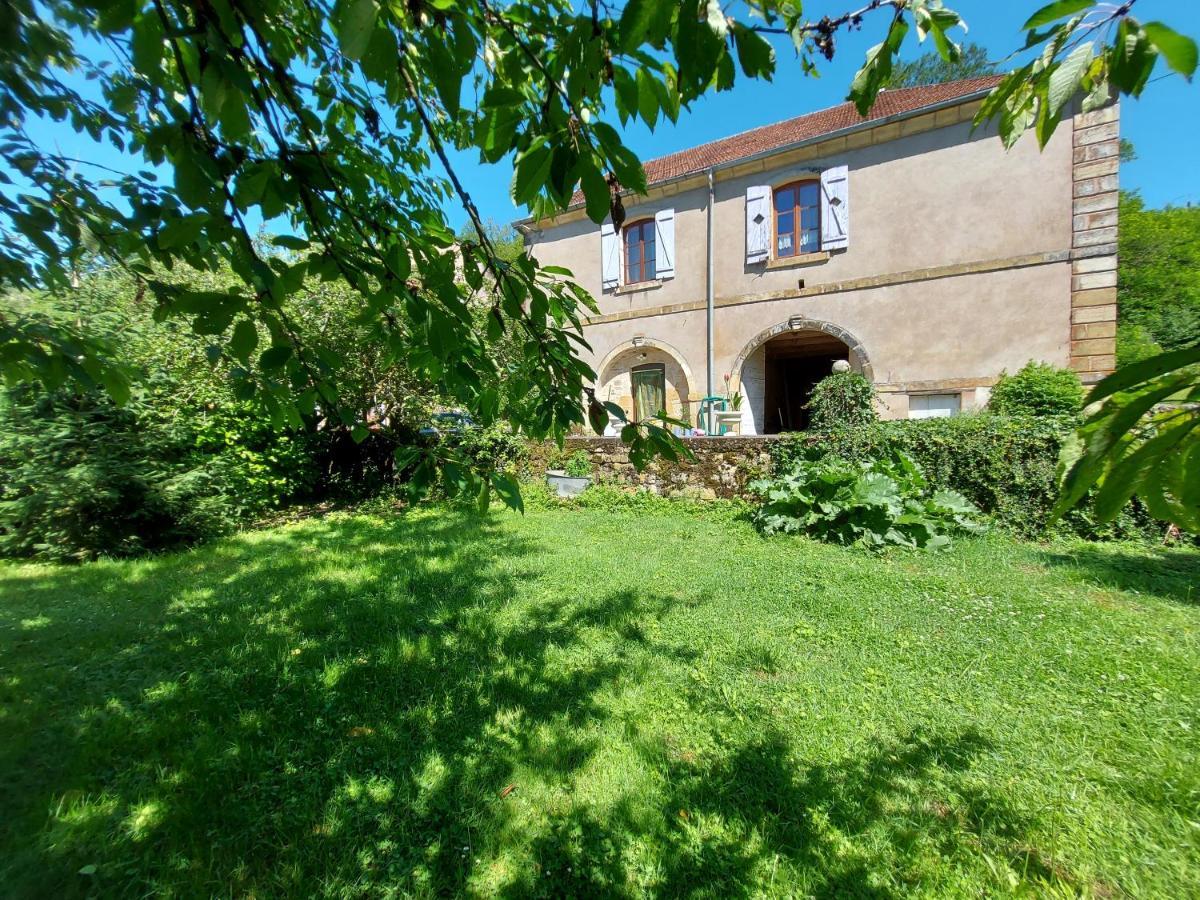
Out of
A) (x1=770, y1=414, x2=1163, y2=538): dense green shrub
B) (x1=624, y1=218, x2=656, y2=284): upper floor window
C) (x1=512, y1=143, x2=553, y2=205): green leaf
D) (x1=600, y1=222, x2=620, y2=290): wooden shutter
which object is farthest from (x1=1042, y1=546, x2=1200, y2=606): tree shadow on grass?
(x1=600, y1=222, x2=620, y2=290): wooden shutter

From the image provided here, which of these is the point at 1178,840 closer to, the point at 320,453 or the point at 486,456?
the point at 486,456

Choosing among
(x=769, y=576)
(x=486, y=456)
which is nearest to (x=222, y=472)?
(x=486, y=456)

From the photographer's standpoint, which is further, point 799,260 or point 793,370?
point 793,370

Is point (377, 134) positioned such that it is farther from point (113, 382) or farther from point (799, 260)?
point (799, 260)

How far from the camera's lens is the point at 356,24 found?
28.9 inches

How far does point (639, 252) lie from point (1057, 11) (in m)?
11.7

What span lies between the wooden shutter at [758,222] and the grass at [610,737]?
311 inches

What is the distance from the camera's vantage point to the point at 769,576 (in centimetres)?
419

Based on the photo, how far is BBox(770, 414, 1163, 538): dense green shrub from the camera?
202 inches

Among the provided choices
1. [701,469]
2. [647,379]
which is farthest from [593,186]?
[647,379]

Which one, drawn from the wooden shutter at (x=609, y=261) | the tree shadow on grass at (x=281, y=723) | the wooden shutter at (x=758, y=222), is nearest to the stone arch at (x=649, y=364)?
the wooden shutter at (x=609, y=261)

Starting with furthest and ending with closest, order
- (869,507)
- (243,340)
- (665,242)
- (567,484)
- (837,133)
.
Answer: (665,242) → (837,133) → (567,484) → (869,507) → (243,340)

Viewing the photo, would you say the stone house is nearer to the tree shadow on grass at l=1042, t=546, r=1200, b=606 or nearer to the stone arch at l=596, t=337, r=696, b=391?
the stone arch at l=596, t=337, r=696, b=391

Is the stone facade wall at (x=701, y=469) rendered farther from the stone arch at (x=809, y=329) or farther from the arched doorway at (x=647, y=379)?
the stone arch at (x=809, y=329)
